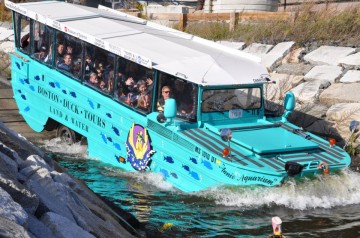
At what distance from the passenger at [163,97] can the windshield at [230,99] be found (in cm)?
66

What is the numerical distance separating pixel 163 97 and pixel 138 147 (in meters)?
0.97

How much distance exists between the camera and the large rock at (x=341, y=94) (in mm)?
14882

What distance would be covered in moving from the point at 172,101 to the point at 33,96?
15.9ft

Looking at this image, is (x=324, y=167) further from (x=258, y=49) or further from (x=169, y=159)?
(x=258, y=49)

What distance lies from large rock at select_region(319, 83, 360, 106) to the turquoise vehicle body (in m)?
3.02

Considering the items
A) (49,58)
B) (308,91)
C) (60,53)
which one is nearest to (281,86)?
(308,91)

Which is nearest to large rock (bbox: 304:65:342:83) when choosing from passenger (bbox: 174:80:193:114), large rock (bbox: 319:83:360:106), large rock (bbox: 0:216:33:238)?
large rock (bbox: 319:83:360:106)

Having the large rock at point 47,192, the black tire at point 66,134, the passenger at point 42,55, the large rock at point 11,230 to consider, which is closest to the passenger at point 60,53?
the passenger at point 42,55

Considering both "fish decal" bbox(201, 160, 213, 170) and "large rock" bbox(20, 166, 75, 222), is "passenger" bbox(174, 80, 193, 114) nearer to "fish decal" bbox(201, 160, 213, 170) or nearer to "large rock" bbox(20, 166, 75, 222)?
"fish decal" bbox(201, 160, 213, 170)

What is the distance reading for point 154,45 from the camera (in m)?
12.6

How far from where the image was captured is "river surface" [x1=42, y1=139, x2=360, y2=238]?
31.7 ft

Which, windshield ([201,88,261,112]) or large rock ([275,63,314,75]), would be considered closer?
windshield ([201,88,261,112])

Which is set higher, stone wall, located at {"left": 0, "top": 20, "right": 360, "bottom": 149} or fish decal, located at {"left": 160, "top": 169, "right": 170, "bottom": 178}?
stone wall, located at {"left": 0, "top": 20, "right": 360, "bottom": 149}

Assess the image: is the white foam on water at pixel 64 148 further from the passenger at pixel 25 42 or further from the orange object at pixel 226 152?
the orange object at pixel 226 152
